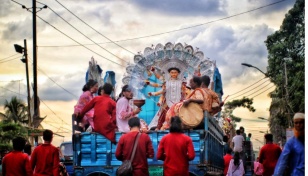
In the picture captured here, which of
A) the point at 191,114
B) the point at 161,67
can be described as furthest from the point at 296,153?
the point at 161,67

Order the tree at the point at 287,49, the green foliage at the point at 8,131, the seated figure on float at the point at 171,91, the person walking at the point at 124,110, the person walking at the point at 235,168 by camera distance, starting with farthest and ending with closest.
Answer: the tree at the point at 287,49, the green foliage at the point at 8,131, the seated figure on float at the point at 171,91, the person walking at the point at 235,168, the person walking at the point at 124,110

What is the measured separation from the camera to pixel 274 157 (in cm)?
1541

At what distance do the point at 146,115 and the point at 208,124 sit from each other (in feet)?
21.2

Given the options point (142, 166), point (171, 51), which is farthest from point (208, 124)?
point (171, 51)

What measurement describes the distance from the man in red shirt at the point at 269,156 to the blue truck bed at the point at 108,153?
1299mm

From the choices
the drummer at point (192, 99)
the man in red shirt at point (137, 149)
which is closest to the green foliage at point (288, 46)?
the drummer at point (192, 99)

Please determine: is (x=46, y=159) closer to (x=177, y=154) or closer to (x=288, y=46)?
(x=177, y=154)

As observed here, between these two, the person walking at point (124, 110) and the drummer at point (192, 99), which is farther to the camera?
the person walking at point (124, 110)

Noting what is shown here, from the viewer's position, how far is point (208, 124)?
14227 mm

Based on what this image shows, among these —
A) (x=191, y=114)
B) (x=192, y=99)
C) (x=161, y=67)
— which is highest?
(x=161, y=67)

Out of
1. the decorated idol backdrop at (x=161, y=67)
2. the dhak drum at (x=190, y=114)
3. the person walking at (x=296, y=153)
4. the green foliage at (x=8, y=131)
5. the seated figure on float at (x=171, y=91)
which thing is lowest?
the person walking at (x=296, y=153)

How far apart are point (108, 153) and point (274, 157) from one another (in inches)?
141

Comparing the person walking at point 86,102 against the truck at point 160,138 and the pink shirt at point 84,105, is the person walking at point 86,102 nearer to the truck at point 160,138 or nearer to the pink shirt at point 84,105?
the pink shirt at point 84,105

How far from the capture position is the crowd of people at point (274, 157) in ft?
27.1
